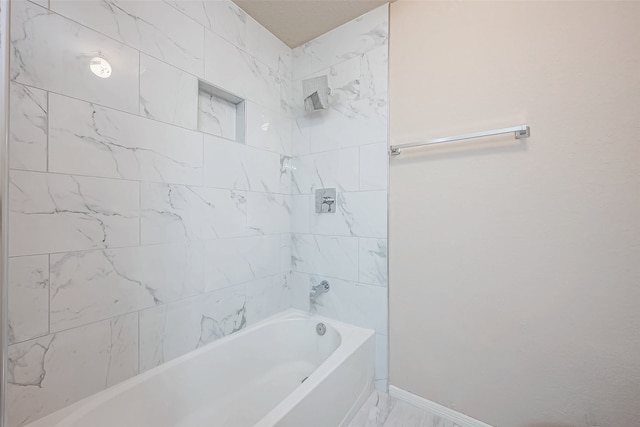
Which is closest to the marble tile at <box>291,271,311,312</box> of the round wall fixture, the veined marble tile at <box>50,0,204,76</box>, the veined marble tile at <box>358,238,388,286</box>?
the veined marble tile at <box>358,238,388,286</box>

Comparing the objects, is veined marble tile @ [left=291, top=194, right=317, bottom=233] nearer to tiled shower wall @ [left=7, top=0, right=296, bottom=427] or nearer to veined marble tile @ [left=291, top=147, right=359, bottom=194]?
veined marble tile @ [left=291, top=147, right=359, bottom=194]

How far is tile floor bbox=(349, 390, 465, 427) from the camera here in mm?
1335

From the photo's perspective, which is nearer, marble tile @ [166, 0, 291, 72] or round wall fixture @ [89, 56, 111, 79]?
round wall fixture @ [89, 56, 111, 79]

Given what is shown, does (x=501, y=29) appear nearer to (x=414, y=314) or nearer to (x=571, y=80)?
(x=571, y=80)

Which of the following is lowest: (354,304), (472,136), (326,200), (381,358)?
(381,358)

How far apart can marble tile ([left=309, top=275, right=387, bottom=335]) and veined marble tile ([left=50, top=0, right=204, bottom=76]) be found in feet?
4.88

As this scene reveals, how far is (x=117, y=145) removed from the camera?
1084 millimetres

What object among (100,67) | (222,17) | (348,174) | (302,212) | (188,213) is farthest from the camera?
(302,212)

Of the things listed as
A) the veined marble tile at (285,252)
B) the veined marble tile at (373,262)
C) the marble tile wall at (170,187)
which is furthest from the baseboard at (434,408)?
the veined marble tile at (285,252)

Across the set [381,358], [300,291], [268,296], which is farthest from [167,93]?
[381,358]

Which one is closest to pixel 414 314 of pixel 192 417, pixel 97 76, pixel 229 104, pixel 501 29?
pixel 192 417

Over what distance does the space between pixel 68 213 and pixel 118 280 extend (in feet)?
1.04

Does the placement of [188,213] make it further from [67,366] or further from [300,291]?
Result: [300,291]

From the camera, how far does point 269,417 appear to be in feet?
3.02
